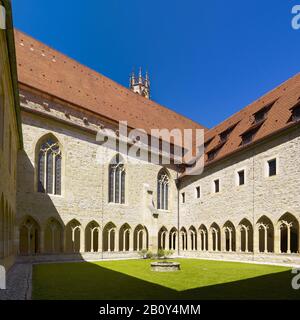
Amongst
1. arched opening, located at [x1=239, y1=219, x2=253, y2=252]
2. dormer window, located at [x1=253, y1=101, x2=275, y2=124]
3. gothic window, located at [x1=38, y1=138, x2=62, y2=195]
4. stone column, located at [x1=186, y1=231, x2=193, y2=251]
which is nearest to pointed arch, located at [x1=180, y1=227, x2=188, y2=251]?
stone column, located at [x1=186, y1=231, x2=193, y2=251]

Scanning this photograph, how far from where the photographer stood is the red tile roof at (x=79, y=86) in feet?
63.5

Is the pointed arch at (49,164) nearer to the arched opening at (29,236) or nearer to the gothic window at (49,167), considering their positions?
the gothic window at (49,167)

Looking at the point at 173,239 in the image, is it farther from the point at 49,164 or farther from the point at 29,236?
the point at 29,236

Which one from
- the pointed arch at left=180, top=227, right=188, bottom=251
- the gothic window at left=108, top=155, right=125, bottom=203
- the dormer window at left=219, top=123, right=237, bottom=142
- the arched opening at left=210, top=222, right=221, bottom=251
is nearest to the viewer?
the arched opening at left=210, top=222, right=221, bottom=251

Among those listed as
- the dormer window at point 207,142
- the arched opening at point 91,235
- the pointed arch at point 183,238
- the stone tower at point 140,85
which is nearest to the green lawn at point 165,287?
the arched opening at point 91,235

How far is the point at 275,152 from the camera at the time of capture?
53.9 ft

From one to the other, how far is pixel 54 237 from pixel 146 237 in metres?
6.59

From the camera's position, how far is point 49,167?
18172 mm

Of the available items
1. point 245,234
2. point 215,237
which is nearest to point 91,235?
point 215,237

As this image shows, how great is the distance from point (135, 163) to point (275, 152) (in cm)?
908

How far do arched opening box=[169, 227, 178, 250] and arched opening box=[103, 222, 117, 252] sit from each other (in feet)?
16.1

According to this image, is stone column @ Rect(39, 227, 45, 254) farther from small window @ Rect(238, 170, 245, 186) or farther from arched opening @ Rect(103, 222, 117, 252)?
small window @ Rect(238, 170, 245, 186)

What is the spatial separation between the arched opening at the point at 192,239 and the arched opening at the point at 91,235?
21.1ft

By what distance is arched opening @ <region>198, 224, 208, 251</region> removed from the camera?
21578 millimetres
